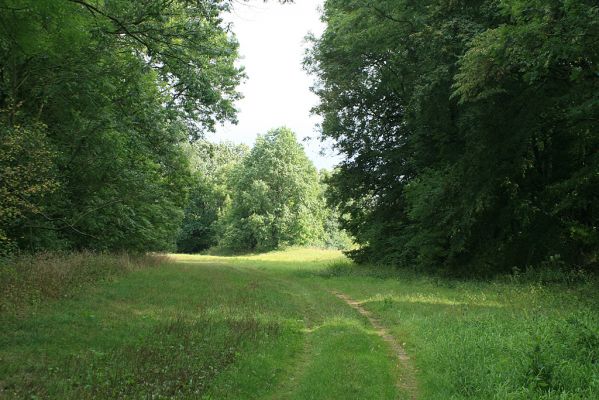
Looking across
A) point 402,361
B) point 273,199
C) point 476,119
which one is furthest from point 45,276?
point 273,199

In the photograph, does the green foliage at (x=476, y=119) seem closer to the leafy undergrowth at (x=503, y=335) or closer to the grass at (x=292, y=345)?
the leafy undergrowth at (x=503, y=335)

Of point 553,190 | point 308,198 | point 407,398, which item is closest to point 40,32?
point 407,398

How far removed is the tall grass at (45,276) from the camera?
11.6 m

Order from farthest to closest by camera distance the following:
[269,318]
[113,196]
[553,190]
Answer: [113,196] → [553,190] → [269,318]

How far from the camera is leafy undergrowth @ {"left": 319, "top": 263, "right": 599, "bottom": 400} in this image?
22.9 feet

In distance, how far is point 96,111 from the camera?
63.9 feet

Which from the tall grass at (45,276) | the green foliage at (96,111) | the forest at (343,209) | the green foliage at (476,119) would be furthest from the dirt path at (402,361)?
the tall grass at (45,276)

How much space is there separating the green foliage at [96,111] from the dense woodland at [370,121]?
0.09 meters

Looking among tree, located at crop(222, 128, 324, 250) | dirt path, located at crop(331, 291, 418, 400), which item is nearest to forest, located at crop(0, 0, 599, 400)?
dirt path, located at crop(331, 291, 418, 400)

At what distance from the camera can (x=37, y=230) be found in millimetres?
17672

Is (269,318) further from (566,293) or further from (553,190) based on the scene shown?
(553,190)

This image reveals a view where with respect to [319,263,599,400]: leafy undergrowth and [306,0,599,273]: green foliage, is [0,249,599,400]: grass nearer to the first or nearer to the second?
[319,263,599,400]: leafy undergrowth

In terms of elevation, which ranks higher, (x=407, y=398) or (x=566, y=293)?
(x=566, y=293)

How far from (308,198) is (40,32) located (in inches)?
2396
